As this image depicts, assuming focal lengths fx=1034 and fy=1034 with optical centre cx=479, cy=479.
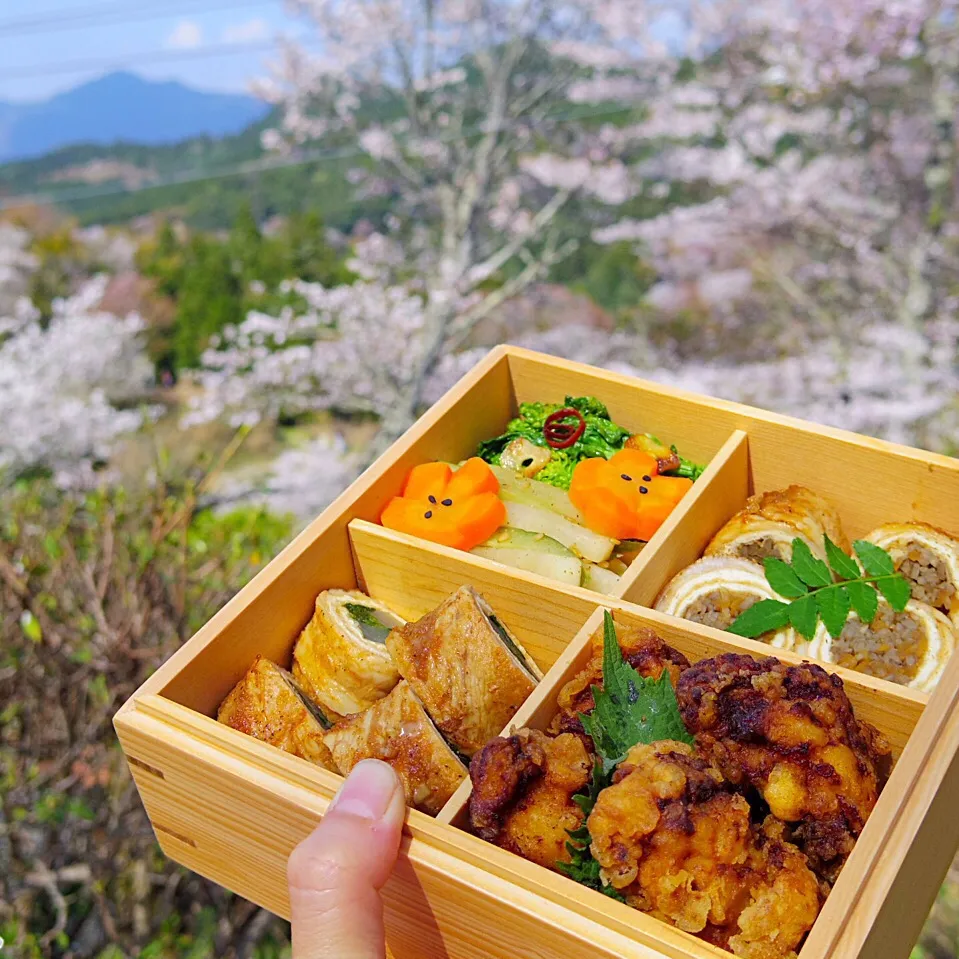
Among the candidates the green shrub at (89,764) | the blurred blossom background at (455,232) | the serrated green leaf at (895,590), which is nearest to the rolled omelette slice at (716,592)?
the serrated green leaf at (895,590)

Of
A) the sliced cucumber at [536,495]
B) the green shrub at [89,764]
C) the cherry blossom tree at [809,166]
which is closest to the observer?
the sliced cucumber at [536,495]

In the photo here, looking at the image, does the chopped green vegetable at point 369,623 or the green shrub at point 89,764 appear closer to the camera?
the chopped green vegetable at point 369,623

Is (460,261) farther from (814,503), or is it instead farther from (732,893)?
(732,893)

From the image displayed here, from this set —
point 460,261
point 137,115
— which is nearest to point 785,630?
point 460,261

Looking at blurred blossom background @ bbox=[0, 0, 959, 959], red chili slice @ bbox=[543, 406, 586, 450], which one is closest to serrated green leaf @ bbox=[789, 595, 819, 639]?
red chili slice @ bbox=[543, 406, 586, 450]

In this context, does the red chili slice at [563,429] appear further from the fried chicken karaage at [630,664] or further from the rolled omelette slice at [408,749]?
the rolled omelette slice at [408,749]
